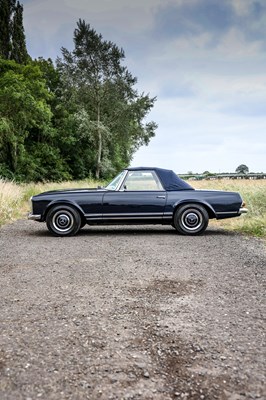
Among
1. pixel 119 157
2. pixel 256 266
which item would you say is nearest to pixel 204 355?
pixel 256 266

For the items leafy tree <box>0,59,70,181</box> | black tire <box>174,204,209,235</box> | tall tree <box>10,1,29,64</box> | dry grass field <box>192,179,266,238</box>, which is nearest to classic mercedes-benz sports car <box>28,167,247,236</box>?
black tire <box>174,204,209,235</box>

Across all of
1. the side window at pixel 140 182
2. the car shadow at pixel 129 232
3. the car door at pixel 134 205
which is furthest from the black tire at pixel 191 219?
the side window at pixel 140 182

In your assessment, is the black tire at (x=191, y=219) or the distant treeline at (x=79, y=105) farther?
the distant treeline at (x=79, y=105)

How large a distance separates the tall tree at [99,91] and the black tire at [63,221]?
2732 cm

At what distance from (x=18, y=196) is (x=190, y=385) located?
12502mm

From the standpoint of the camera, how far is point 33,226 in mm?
9891

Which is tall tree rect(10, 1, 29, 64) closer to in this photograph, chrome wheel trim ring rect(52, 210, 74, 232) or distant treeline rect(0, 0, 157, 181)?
distant treeline rect(0, 0, 157, 181)

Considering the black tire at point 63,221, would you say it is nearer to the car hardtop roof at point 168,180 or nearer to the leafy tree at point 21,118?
the car hardtop roof at point 168,180

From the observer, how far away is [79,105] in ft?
118

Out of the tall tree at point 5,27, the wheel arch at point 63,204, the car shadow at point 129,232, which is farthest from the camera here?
the tall tree at point 5,27

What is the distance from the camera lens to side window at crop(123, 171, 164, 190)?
8227 millimetres

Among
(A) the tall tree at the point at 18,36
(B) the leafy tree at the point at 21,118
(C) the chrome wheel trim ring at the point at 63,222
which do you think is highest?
(A) the tall tree at the point at 18,36

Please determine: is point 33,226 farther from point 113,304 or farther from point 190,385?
point 190,385

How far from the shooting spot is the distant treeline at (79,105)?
3253 centimetres
